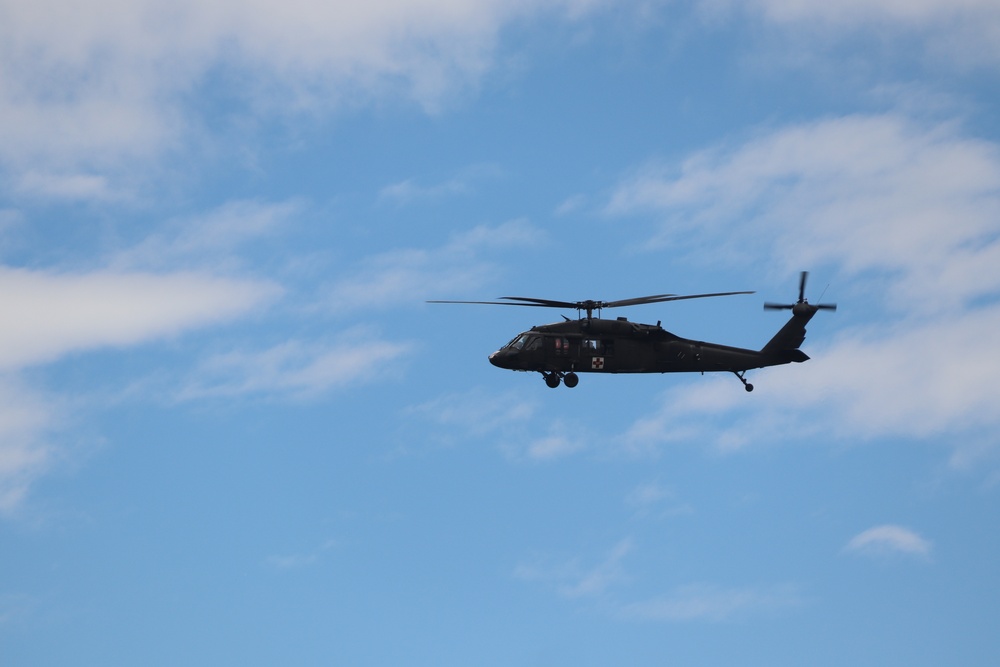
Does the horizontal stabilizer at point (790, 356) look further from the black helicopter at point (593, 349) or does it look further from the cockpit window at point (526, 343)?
the cockpit window at point (526, 343)

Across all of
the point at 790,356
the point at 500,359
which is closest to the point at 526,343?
the point at 500,359

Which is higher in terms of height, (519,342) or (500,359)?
(519,342)

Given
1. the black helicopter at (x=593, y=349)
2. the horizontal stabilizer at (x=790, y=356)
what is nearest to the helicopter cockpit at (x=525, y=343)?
the black helicopter at (x=593, y=349)

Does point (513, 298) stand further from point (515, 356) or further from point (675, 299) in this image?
point (675, 299)

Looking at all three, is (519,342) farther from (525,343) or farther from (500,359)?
(500,359)

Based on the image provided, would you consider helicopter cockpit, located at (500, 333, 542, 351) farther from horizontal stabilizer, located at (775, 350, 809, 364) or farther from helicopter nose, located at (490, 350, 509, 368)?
horizontal stabilizer, located at (775, 350, 809, 364)

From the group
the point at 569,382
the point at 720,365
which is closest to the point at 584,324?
the point at 569,382

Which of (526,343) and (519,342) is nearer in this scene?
(526,343)

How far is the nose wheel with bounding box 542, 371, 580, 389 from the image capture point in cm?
9538

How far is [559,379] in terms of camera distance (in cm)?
9581

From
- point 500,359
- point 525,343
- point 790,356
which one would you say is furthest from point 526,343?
point 790,356

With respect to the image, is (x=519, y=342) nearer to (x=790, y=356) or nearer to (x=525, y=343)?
(x=525, y=343)

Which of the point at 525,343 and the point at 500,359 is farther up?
the point at 525,343

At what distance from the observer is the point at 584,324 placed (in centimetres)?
9562
